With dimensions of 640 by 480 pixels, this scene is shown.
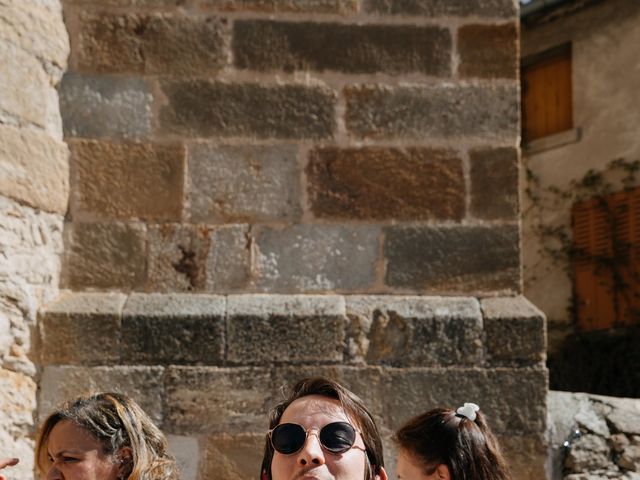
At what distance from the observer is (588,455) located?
313cm

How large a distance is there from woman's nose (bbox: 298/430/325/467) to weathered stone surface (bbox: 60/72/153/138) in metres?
1.54

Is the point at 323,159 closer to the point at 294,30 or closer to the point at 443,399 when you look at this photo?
the point at 294,30

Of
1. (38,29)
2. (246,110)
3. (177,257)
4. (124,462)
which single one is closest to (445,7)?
(246,110)

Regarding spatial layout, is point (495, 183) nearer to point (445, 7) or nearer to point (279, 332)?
point (445, 7)

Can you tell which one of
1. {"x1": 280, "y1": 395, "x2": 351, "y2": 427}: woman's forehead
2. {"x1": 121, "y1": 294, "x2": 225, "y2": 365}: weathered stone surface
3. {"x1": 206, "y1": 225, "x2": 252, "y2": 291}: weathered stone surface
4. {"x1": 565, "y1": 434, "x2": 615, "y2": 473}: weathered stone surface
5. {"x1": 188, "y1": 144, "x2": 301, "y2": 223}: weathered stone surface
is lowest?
{"x1": 565, "y1": 434, "x2": 615, "y2": 473}: weathered stone surface

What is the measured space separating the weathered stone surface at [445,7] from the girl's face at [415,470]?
1607 mm

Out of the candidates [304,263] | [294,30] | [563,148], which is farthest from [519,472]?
[563,148]

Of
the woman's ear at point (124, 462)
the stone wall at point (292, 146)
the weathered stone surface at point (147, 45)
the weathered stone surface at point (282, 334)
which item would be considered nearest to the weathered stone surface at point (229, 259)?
the stone wall at point (292, 146)

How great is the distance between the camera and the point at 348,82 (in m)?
3.32

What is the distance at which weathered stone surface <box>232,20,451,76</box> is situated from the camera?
332cm

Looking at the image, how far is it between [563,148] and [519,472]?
9.29 meters

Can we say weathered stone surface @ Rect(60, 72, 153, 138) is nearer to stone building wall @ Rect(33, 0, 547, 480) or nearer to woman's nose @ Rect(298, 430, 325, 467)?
A: stone building wall @ Rect(33, 0, 547, 480)

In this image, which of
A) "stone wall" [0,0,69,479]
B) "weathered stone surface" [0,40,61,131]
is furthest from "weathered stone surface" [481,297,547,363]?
"weathered stone surface" [0,40,61,131]

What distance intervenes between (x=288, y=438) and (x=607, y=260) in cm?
954
